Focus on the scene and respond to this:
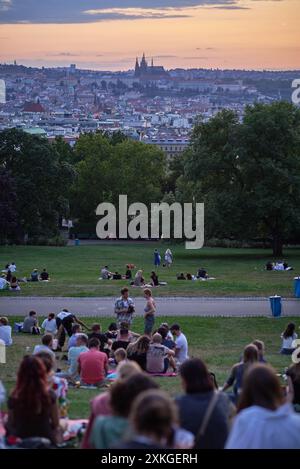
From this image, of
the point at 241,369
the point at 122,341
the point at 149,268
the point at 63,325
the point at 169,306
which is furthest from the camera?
the point at 149,268

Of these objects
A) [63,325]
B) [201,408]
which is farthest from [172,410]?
A: [63,325]

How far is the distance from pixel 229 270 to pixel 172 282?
401 inches

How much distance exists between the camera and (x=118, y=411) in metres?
8.48

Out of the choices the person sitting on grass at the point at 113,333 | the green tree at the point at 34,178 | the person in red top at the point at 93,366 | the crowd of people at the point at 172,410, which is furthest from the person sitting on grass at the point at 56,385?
the green tree at the point at 34,178

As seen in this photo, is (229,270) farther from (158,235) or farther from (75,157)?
(75,157)

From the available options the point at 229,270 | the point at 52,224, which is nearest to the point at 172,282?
the point at 229,270

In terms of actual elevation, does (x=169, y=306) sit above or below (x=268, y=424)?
below

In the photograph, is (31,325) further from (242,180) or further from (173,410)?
(242,180)

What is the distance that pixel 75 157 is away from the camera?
112m

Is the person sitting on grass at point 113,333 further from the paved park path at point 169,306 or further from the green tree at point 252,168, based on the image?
the green tree at point 252,168

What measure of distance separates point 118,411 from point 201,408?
111 centimetres

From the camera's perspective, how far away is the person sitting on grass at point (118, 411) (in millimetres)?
8367

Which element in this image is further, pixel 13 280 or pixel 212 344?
pixel 13 280

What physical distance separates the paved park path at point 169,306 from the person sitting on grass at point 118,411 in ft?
68.5
